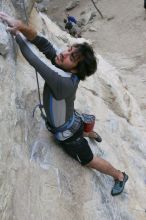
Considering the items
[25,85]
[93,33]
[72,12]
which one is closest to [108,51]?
[93,33]

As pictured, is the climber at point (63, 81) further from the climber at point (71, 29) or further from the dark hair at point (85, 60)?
the climber at point (71, 29)

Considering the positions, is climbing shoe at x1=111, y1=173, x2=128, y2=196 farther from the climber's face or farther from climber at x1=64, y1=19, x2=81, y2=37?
climber at x1=64, y1=19, x2=81, y2=37

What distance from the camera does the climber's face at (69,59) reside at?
5.46 m

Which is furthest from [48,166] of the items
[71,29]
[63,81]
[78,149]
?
[71,29]

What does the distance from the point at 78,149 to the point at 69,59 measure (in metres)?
1.18

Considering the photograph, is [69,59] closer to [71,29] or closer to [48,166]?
[48,166]

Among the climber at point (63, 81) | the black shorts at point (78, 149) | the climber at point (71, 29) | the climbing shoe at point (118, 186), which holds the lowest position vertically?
the climber at point (71, 29)

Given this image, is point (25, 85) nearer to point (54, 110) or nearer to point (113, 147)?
point (54, 110)

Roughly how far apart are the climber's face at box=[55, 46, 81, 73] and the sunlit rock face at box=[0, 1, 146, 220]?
0.25 metres

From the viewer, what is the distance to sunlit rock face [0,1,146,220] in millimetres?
5133

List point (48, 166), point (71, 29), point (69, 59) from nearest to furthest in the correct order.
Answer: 1. point (69, 59)
2. point (48, 166)
3. point (71, 29)

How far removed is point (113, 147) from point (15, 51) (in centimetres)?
204

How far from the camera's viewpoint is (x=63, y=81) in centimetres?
538

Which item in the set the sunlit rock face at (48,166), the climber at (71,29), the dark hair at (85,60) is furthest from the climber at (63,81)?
the climber at (71,29)
